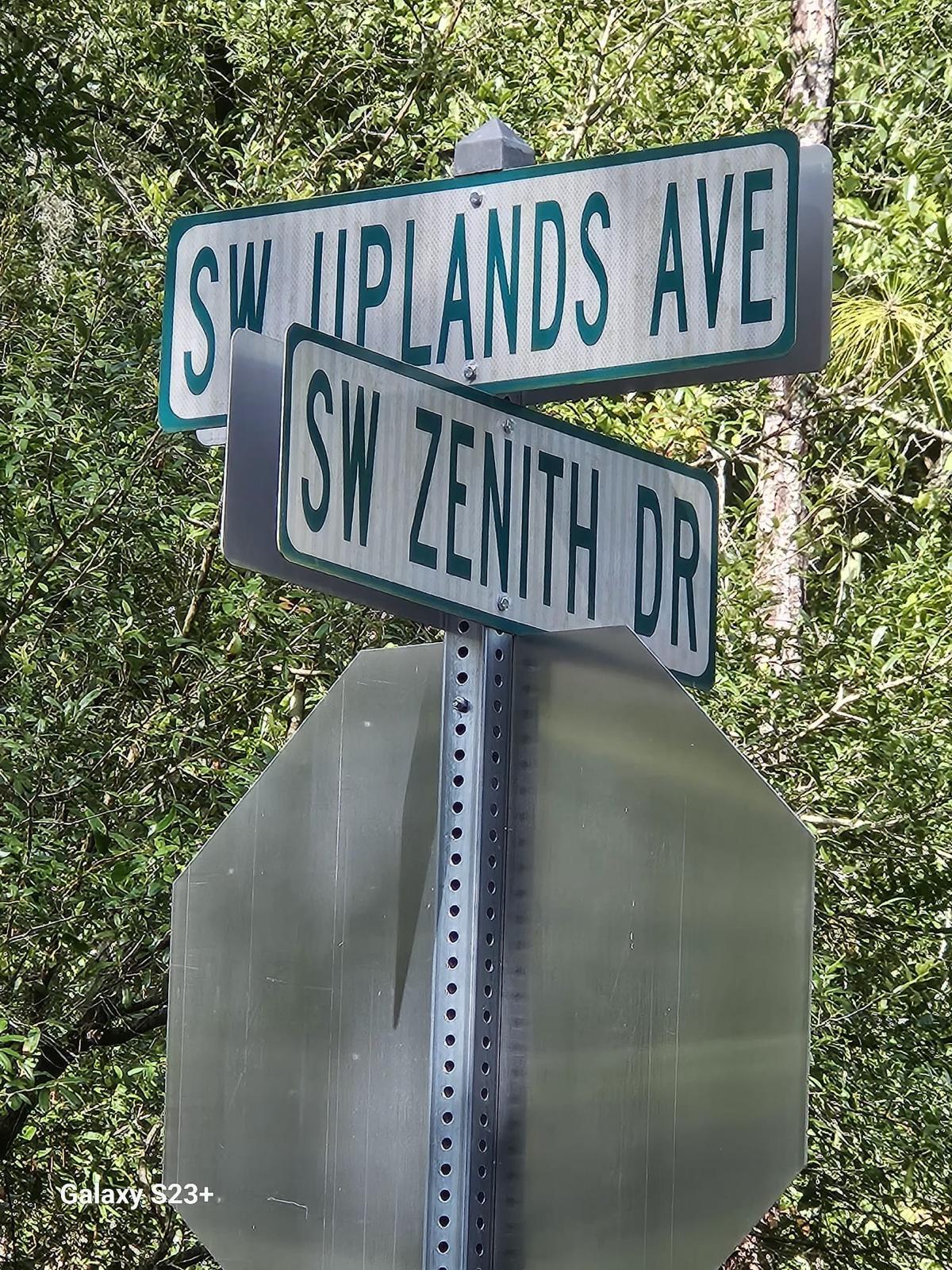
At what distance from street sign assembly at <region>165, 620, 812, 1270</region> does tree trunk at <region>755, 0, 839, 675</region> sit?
3.16 metres

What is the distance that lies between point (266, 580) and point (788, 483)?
2023 millimetres

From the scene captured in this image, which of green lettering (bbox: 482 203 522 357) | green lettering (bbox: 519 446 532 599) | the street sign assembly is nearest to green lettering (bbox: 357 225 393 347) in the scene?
green lettering (bbox: 482 203 522 357)

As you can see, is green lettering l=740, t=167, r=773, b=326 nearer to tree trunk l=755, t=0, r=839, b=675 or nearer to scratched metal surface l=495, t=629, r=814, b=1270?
scratched metal surface l=495, t=629, r=814, b=1270

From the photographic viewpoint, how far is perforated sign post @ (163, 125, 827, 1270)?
1.16 m

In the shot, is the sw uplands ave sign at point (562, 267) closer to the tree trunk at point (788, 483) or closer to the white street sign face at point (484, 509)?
the white street sign face at point (484, 509)

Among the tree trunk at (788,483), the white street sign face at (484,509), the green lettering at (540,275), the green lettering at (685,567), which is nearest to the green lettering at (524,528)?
the white street sign face at (484,509)

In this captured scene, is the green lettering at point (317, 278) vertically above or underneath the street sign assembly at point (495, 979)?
above

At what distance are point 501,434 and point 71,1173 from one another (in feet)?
9.05

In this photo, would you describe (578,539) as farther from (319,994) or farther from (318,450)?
(319,994)

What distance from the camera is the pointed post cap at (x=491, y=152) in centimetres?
150

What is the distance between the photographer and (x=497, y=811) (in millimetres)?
1333

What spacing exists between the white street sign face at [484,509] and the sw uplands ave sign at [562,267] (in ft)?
0.25

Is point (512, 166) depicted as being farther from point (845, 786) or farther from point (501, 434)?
point (845, 786)

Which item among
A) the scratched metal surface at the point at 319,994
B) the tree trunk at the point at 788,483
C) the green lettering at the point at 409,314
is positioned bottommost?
the scratched metal surface at the point at 319,994
